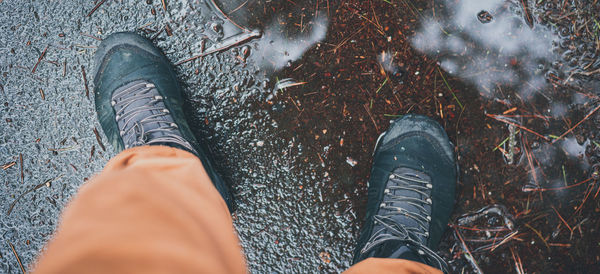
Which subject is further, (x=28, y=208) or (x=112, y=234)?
(x=28, y=208)

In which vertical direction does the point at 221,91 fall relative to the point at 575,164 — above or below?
above

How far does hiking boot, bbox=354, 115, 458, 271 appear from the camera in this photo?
1.63 metres

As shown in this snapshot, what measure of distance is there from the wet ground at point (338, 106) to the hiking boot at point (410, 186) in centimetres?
6

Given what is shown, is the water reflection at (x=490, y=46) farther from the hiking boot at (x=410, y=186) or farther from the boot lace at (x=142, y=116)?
the boot lace at (x=142, y=116)

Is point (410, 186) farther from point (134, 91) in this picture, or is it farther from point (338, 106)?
point (134, 91)

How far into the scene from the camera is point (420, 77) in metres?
1.65

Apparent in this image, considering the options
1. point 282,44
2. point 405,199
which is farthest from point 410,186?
point 282,44

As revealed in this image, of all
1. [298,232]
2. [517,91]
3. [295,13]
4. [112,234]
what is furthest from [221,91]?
[517,91]

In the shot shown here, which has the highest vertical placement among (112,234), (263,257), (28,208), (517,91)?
(28,208)

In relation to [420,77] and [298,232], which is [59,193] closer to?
[298,232]

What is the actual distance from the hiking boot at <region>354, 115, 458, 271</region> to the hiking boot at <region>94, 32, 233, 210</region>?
77 centimetres

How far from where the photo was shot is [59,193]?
172cm

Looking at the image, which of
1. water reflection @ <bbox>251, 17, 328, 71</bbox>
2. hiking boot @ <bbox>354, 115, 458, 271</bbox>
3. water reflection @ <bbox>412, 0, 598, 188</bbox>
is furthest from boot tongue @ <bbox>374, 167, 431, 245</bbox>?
water reflection @ <bbox>251, 17, 328, 71</bbox>

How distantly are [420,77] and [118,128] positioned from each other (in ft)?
5.17
